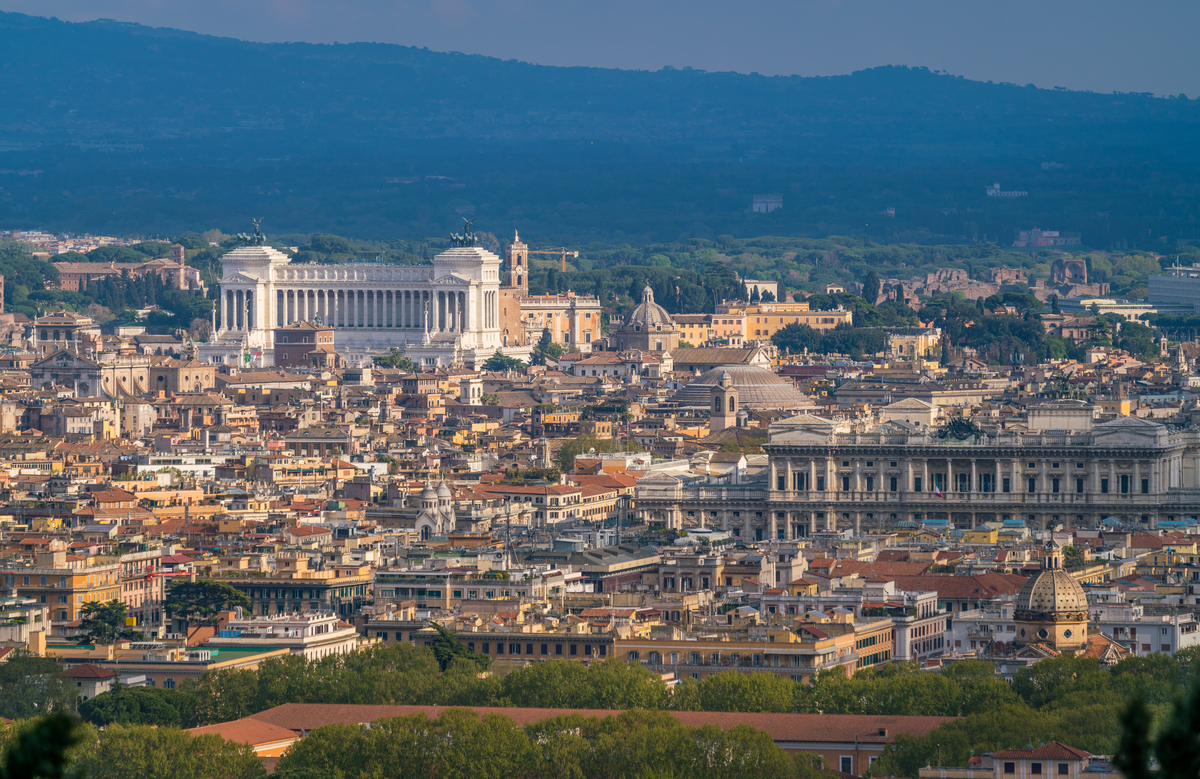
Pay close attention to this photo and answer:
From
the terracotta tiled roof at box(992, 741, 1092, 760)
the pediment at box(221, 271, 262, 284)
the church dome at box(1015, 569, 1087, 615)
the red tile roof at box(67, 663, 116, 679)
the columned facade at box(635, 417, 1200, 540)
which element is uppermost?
the pediment at box(221, 271, 262, 284)

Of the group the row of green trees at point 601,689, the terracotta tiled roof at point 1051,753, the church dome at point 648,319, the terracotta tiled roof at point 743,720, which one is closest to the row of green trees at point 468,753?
the terracotta tiled roof at point 743,720

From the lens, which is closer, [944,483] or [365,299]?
[944,483]

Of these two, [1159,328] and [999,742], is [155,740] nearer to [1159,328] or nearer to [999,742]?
[999,742]

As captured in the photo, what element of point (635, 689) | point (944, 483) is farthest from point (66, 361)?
point (635, 689)

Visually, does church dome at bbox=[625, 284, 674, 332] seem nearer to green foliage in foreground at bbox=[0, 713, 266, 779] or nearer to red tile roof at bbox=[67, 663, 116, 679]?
red tile roof at bbox=[67, 663, 116, 679]

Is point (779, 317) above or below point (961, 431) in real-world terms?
above

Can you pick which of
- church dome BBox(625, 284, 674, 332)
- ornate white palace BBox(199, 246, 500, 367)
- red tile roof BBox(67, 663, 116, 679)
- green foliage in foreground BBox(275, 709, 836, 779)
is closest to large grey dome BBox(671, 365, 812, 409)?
church dome BBox(625, 284, 674, 332)

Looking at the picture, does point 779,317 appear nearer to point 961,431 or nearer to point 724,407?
point 724,407
